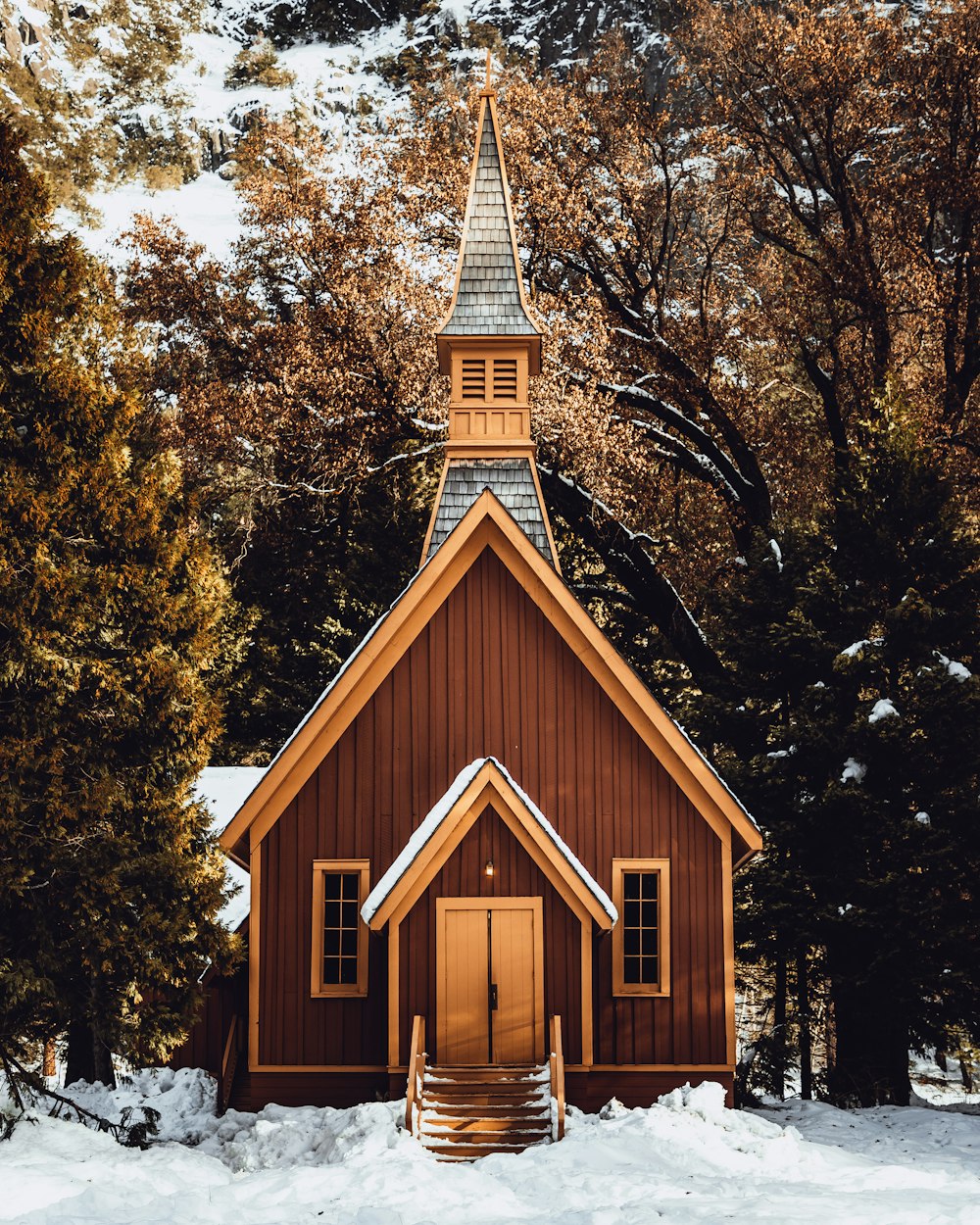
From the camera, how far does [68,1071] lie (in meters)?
19.2

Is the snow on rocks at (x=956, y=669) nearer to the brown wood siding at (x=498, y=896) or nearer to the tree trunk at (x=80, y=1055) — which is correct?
the brown wood siding at (x=498, y=896)

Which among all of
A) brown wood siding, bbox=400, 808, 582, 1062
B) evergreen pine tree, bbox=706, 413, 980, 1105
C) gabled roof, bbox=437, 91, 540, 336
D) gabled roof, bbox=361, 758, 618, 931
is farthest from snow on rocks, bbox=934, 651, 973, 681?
gabled roof, bbox=437, 91, 540, 336

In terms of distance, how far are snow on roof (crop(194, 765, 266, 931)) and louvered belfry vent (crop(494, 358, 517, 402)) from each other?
670 cm

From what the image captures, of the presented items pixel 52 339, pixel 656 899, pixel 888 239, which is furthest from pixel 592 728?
pixel 888 239

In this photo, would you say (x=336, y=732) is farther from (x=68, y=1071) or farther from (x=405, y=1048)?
(x=68, y=1071)

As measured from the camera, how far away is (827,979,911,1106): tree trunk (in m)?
19.8

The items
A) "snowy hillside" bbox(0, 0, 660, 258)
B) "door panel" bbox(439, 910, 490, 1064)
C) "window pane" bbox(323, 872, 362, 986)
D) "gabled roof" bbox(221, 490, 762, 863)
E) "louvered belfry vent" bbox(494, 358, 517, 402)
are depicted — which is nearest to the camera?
"door panel" bbox(439, 910, 490, 1064)

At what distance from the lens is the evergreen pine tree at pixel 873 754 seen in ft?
62.1

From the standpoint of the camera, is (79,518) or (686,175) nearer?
(79,518)

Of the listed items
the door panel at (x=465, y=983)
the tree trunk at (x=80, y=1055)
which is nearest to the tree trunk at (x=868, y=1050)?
the door panel at (x=465, y=983)

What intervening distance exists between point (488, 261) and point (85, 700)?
8760mm

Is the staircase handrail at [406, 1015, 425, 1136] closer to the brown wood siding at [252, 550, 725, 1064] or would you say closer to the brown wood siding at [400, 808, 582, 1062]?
the brown wood siding at [400, 808, 582, 1062]

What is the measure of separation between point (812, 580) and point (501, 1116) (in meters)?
10.4

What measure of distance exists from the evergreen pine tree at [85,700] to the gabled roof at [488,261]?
16.4 ft
